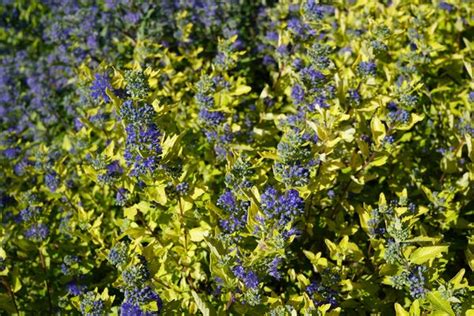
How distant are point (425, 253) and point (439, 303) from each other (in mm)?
286

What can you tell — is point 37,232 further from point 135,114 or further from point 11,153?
point 135,114

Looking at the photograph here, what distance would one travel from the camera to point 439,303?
76.7 inches

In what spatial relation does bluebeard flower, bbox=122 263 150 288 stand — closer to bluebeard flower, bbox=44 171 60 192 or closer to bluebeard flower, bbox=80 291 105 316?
bluebeard flower, bbox=80 291 105 316

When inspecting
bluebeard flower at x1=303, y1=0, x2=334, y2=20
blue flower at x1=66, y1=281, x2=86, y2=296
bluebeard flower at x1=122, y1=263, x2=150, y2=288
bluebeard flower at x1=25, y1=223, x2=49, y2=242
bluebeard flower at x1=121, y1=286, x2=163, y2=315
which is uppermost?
bluebeard flower at x1=303, y1=0, x2=334, y2=20

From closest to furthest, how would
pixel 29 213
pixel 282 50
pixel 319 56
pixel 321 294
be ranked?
pixel 321 294
pixel 319 56
pixel 29 213
pixel 282 50

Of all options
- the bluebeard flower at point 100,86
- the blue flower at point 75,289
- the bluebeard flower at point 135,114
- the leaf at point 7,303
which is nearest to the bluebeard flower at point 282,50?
the bluebeard flower at point 100,86

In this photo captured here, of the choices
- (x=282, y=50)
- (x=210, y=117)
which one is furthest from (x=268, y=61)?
(x=210, y=117)

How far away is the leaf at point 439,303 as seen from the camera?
1928mm

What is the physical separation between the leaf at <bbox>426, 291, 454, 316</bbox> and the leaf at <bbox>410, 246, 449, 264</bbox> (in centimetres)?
22

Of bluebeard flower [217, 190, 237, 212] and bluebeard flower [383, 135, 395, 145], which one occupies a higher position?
bluebeard flower [383, 135, 395, 145]

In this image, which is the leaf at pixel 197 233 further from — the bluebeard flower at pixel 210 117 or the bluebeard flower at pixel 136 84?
A: the bluebeard flower at pixel 136 84

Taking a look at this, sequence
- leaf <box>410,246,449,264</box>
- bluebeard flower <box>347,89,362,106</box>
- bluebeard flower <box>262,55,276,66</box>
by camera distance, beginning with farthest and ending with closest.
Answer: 1. bluebeard flower <box>262,55,276,66</box>
2. bluebeard flower <box>347,89,362,106</box>
3. leaf <box>410,246,449,264</box>

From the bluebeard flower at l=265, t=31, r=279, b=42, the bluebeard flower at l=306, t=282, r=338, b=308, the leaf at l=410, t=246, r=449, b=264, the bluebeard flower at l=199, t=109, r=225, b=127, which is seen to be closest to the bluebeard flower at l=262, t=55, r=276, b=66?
the bluebeard flower at l=265, t=31, r=279, b=42

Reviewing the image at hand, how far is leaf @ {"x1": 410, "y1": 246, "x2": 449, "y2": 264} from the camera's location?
216 centimetres
